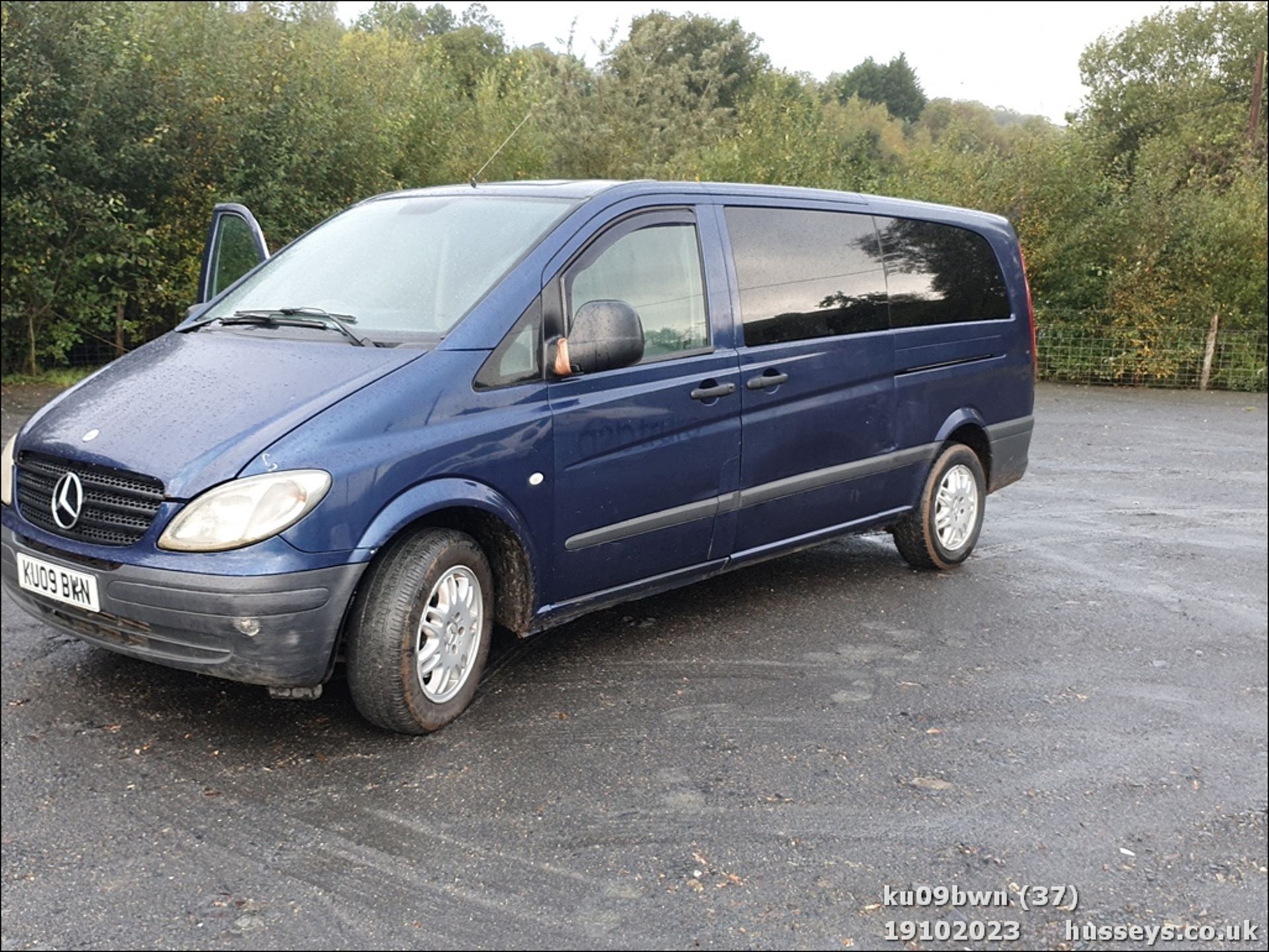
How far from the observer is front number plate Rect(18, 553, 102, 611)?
12.5 feet

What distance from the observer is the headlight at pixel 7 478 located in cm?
420

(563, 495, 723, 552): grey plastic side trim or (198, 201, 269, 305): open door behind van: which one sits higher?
(198, 201, 269, 305): open door behind van

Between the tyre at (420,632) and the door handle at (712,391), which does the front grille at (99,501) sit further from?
the door handle at (712,391)

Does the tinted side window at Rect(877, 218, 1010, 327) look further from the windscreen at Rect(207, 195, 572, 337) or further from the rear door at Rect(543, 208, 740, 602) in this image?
the windscreen at Rect(207, 195, 572, 337)

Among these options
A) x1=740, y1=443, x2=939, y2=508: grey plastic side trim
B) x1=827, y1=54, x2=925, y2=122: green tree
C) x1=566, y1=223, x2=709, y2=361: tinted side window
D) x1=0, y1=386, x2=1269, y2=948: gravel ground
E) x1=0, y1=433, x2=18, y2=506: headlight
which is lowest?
x1=0, y1=386, x2=1269, y2=948: gravel ground

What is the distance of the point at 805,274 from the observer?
560cm

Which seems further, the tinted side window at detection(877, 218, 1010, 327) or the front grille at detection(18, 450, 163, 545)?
the tinted side window at detection(877, 218, 1010, 327)

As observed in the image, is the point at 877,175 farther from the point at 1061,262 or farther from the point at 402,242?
the point at 402,242

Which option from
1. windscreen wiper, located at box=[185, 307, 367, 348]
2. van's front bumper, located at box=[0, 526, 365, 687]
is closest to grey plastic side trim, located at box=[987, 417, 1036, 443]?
windscreen wiper, located at box=[185, 307, 367, 348]

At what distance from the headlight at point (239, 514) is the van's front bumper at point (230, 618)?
0.35ft

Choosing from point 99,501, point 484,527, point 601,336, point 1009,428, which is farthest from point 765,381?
point 99,501

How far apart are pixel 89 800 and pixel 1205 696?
4.21 meters

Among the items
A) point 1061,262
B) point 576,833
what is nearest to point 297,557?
point 576,833

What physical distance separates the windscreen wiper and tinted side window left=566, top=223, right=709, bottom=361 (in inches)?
33.6
